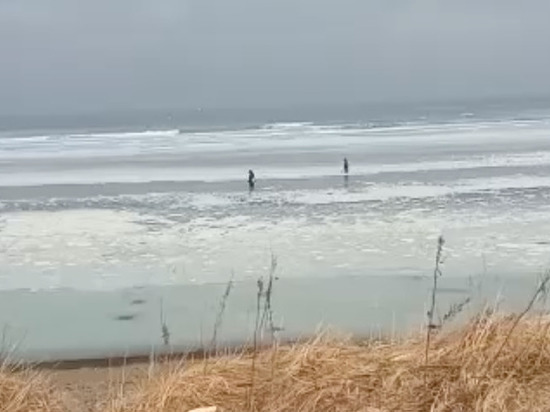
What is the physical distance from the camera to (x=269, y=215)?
20172 millimetres

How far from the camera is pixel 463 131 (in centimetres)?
6069

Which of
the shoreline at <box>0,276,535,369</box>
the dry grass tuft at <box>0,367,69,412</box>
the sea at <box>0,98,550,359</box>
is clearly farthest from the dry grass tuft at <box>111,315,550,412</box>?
the shoreline at <box>0,276,535,369</box>

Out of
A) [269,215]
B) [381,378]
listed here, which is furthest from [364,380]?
[269,215]

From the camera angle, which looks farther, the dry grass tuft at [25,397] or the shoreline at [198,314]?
the shoreline at [198,314]

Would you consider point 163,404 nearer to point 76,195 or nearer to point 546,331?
point 546,331

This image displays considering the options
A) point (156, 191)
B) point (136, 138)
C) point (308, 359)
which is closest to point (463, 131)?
point (136, 138)

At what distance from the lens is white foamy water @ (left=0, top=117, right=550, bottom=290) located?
45.0 feet

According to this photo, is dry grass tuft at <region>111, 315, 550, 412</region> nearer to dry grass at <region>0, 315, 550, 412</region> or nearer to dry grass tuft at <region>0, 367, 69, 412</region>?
dry grass at <region>0, 315, 550, 412</region>

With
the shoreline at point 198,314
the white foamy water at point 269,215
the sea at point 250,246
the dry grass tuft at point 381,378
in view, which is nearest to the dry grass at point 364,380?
the dry grass tuft at point 381,378

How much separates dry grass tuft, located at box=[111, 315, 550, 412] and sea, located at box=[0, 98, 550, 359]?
10.5 feet

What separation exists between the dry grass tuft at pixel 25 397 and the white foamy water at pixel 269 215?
7.41 m

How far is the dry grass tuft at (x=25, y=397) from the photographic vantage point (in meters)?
4.90

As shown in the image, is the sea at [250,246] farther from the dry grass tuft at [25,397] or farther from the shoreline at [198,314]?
the dry grass tuft at [25,397]

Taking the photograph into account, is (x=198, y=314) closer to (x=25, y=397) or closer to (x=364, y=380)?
(x=25, y=397)
